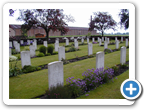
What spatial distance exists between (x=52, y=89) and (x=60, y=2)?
2443 millimetres

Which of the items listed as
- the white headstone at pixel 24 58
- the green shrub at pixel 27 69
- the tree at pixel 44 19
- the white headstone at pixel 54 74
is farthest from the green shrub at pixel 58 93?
the tree at pixel 44 19

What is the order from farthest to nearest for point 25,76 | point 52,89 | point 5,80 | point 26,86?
point 25,76, point 26,86, point 52,89, point 5,80

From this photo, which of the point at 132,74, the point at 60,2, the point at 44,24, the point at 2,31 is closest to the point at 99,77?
the point at 132,74

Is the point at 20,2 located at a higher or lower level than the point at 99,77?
higher

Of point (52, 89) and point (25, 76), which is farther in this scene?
point (25, 76)

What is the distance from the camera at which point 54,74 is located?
157 inches

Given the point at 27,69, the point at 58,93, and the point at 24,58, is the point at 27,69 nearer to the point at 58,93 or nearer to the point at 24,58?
the point at 24,58

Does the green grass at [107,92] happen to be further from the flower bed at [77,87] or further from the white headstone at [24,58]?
the white headstone at [24,58]

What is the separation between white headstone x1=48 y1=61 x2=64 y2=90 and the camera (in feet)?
12.7

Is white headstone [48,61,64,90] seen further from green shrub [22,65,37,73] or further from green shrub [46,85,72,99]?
green shrub [22,65,37,73]

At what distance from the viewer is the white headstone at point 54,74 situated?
3.86 meters

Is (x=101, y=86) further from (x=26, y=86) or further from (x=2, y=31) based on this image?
(x=2, y=31)

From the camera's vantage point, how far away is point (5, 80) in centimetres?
354

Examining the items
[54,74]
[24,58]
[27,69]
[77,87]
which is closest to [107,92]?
[77,87]
